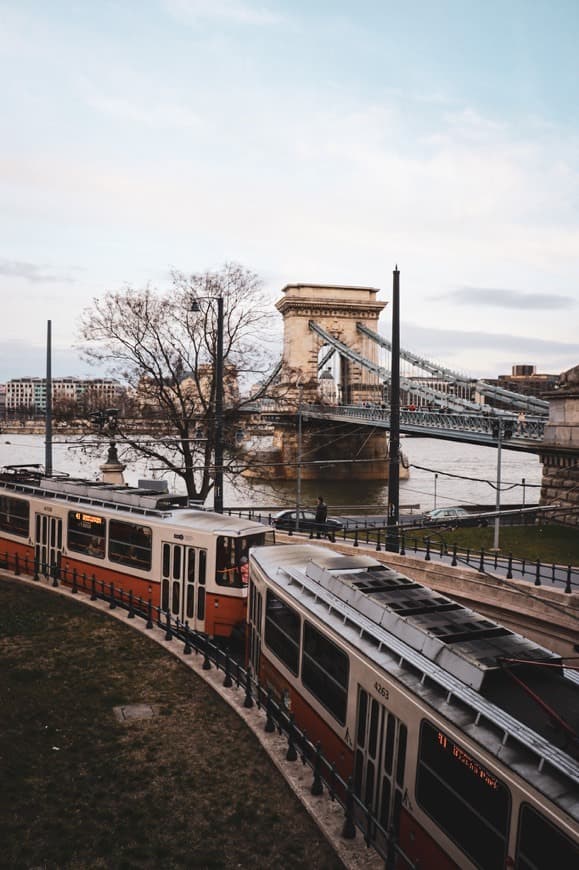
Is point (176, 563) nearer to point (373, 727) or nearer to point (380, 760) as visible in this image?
point (373, 727)

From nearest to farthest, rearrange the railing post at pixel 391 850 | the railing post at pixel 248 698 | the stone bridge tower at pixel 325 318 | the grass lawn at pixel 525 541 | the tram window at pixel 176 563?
the railing post at pixel 391 850
the railing post at pixel 248 698
the tram window at pixel 176 563
the grass lawn at pixel 525 541
the stone bridge tower at pixel 325 318

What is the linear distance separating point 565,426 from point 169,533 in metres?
18.5

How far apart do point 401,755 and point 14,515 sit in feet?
50.9

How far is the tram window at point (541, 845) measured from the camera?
495cm

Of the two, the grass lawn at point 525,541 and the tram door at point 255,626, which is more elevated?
the tram door at point 255,626

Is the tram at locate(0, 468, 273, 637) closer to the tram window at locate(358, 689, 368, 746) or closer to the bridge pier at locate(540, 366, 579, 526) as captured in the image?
the tram window at locate(358, 689, 368, 746)

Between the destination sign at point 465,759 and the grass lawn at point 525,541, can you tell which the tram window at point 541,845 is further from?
the grass lawn at point 525,541

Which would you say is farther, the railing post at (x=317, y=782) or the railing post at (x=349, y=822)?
the railing post at (x=317, y=782)

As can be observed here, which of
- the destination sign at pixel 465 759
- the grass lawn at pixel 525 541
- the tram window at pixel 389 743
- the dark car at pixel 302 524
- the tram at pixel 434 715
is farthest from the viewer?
the dark car at pixel 302 524

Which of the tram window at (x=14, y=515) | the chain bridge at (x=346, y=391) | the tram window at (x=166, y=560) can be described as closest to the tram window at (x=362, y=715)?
the tram window at (x=166, y=560)

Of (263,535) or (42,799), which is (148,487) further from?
(42,799)

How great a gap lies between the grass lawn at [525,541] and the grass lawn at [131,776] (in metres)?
11.0

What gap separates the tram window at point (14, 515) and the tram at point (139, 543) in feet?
0.09

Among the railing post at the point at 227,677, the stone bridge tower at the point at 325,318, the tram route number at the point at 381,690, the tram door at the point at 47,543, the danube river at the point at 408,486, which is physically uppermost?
the stone bridge tower at the point at 325,318
